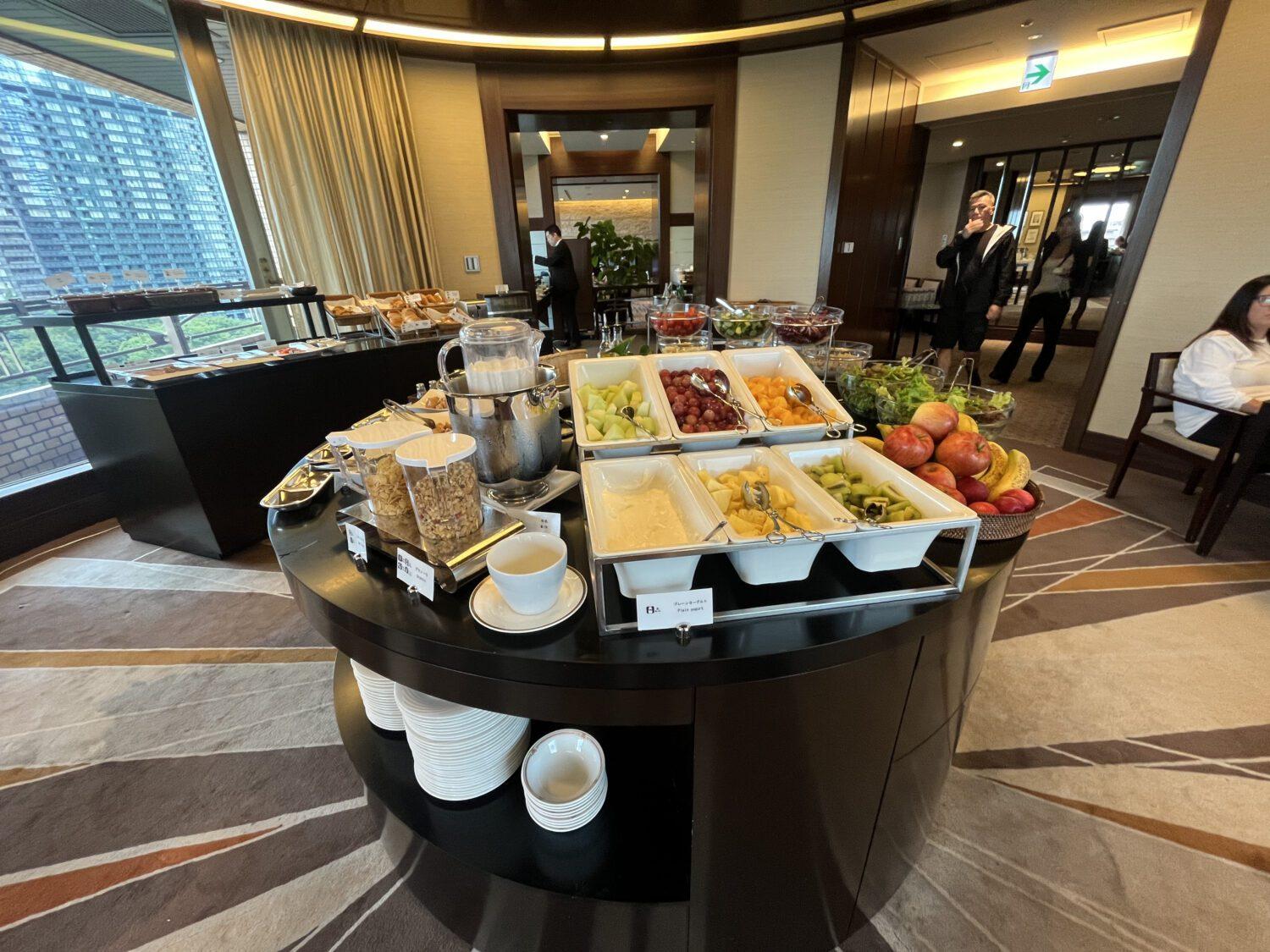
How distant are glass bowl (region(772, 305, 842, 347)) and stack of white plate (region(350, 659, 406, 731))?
152cm

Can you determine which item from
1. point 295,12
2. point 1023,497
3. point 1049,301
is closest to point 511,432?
point 1023,497

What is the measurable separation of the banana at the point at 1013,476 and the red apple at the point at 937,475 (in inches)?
3.6

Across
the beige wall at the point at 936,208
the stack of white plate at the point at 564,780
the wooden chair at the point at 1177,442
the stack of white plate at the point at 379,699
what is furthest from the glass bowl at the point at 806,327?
the beige wall at the point at 936,208

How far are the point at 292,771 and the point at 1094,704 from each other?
2556mm

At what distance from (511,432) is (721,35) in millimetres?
4238

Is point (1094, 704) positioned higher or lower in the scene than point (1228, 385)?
lower

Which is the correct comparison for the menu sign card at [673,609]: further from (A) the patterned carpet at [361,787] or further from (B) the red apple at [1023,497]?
(A) the patterned carpet at [361,787]

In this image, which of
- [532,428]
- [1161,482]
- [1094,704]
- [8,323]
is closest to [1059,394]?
[1161,482]

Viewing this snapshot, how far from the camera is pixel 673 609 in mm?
671

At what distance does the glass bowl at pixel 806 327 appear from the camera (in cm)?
159

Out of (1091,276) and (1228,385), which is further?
(1091,276)

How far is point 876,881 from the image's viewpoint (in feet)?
3.47

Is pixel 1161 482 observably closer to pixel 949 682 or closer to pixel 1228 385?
pixel 1228 385

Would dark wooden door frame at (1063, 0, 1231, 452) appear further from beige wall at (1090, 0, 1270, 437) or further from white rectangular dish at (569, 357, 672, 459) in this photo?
white rectangular dish at (569, 357, 672, 459)
